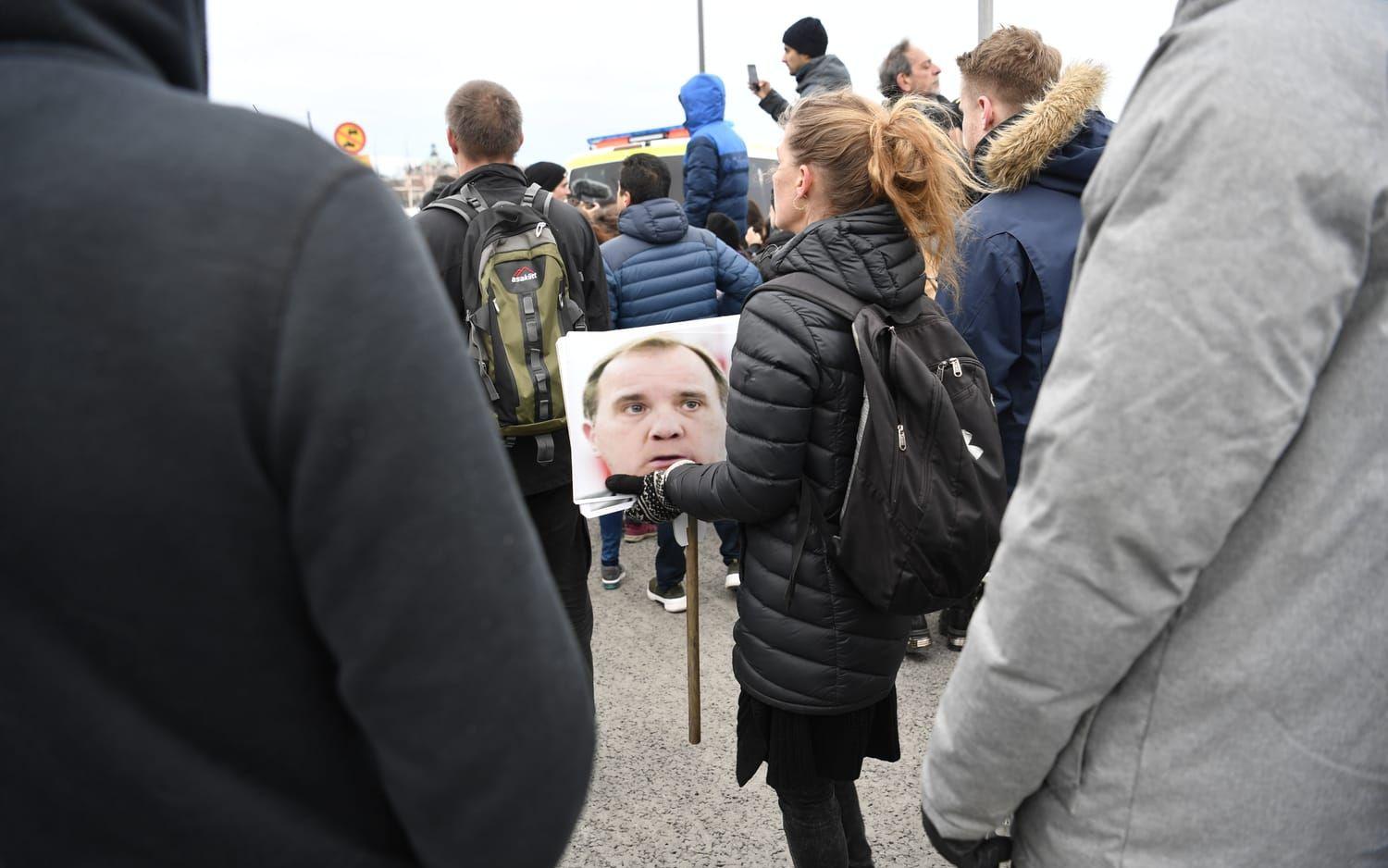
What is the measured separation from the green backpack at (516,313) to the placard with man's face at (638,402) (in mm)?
289

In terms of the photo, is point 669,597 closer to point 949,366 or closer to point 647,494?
point 647,494

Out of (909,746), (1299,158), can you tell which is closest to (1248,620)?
(1299,158)

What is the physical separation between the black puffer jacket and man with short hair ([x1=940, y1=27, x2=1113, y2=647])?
35.9 inches

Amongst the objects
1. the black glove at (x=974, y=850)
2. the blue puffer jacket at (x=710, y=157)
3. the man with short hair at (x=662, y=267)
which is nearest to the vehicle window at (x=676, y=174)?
the blue puffer jacket at (x=710, y=157)

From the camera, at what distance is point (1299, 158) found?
93 centimetres

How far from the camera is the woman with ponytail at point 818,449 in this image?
2.08 meters

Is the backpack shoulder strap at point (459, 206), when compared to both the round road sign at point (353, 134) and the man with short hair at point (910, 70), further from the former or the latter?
the round road sign at point (353, 134)

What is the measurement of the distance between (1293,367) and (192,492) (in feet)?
3.40

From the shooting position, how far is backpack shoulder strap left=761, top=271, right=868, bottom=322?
81.3 inches

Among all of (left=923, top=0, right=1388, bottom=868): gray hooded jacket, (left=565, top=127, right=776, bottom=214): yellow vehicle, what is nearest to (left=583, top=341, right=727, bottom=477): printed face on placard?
(left=923, top=0, right=1388, bottom=868): gray hooded jacket

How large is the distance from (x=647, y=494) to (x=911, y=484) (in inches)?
32.1

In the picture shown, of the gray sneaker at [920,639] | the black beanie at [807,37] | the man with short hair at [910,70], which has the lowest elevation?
the gray sneaker at [920,639]

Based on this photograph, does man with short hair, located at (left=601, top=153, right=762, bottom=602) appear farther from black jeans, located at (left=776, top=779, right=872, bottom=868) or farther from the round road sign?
the round road sign

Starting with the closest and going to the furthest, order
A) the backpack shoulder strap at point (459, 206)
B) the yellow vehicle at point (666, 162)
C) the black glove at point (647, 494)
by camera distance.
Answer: the black glove at point (647, 494) → the backpack shoulder strap at point (459, 206) → the yellow vehicle at point (666, 162)
